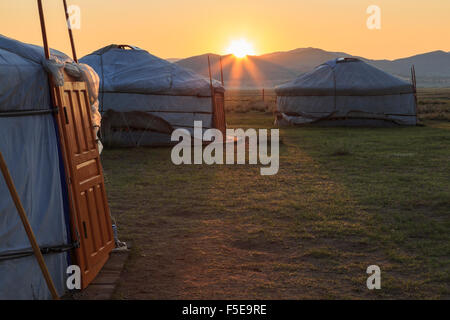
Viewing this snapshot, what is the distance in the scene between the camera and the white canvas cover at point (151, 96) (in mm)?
13109

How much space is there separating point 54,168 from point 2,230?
1.82 ft

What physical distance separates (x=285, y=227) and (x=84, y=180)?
2.38 metres

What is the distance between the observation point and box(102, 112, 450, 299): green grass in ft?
14.1

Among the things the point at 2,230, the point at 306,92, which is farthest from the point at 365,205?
the point at 306,92

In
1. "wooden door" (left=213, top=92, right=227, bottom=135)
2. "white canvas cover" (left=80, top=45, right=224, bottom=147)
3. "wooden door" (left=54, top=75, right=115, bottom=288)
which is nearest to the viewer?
"wooden door" (left=54, top=75, right=115, bottom=288)

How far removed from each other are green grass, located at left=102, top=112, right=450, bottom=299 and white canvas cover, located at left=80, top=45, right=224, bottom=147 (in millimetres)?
2370

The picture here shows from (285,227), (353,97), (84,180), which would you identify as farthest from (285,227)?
(353,97)

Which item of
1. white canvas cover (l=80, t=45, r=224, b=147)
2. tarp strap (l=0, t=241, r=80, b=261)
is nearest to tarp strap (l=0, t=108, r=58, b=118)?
tarp strap (l=0, t=241, r=80, b=261)

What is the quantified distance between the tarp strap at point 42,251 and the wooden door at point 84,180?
0.25 feet

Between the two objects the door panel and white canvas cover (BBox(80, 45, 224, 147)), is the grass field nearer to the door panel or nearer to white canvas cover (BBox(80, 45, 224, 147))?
white canvas cover (BBox(80, 45, 224, 147))

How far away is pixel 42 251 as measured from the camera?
390 cm

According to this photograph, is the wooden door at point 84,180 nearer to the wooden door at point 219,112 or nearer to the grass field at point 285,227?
the grass field at point 285,227

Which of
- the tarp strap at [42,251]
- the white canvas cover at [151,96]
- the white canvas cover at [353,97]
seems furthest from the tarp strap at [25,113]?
the white canvas cover at [353,97]
